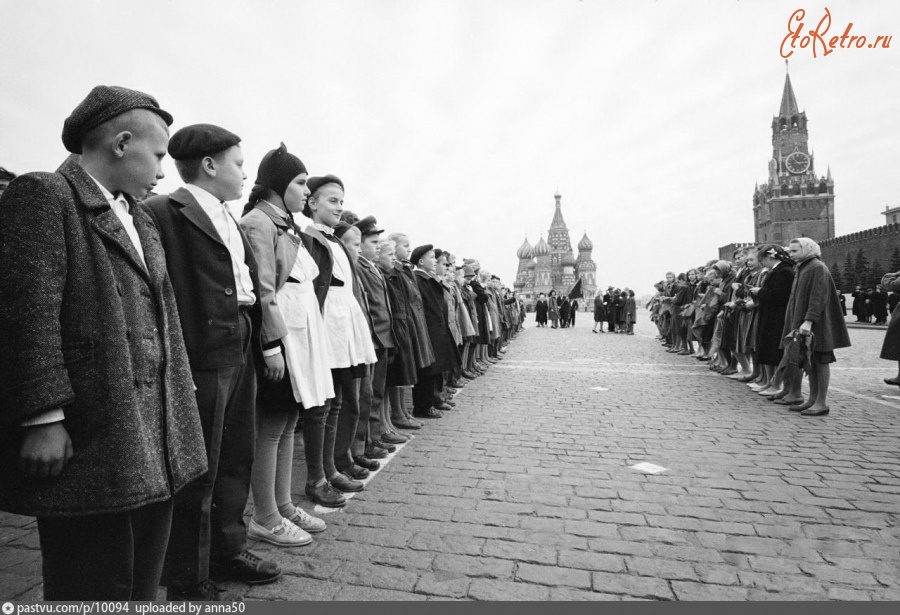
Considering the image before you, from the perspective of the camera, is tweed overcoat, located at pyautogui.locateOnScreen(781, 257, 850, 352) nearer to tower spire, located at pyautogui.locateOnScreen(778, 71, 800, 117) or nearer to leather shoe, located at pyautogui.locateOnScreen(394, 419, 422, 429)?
leather shoe, located at pyautogui.locateOnScreen(394, 419, 422, 429)

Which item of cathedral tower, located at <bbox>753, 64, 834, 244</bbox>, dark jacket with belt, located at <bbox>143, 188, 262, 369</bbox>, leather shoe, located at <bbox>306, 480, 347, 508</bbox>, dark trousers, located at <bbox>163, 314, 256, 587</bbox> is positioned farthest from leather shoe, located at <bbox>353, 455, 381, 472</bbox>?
Answer: cathedral tower, located at <bbox>753, 64, 834, 244</bbox>

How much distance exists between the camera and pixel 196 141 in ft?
8.44

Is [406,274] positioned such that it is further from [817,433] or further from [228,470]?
[817,433]

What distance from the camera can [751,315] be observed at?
28.1 feet

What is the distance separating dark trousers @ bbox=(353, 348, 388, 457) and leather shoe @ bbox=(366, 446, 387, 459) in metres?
0.06

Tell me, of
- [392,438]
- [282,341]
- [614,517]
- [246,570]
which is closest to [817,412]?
[614,517]

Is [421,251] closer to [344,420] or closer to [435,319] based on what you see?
[435,319]

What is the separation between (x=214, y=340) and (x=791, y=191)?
113021mm

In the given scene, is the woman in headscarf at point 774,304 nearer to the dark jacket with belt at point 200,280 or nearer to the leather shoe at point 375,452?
the leather shoe at point 375,452

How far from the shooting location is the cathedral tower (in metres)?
93.3

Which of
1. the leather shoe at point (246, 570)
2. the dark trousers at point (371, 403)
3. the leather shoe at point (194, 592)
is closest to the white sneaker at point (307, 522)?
the leather shoe at point (246, 570)

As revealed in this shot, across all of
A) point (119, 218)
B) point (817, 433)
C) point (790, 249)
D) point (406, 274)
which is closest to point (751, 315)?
point (790, 249)

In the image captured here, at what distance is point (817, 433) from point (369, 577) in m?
5.07

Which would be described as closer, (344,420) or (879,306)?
(344,420)
